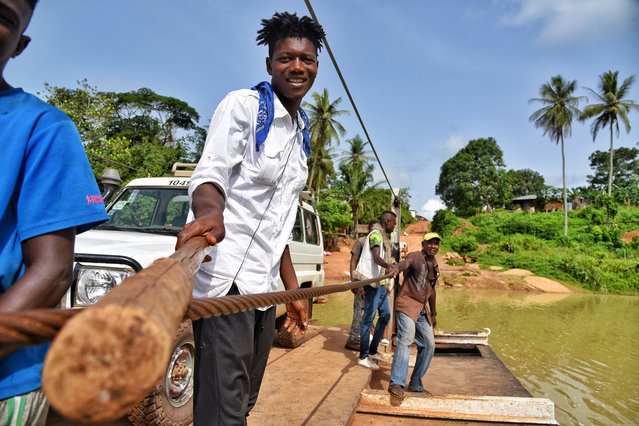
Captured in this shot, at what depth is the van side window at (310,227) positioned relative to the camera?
255 inches

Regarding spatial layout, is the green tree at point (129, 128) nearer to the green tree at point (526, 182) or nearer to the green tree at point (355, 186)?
the green tree at point (355, 186)

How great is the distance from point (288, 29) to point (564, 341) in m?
12.0

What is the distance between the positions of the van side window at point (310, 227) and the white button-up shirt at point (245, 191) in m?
4.61

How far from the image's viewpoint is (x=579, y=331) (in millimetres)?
12531

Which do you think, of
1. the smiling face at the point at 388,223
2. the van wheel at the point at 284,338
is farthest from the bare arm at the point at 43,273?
the smiling face at the point at 388,223

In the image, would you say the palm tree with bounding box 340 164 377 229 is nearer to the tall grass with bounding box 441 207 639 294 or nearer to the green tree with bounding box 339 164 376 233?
the green tree with bounding box 339 164 376 233

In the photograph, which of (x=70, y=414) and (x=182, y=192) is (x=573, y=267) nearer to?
(x=182, y=192)

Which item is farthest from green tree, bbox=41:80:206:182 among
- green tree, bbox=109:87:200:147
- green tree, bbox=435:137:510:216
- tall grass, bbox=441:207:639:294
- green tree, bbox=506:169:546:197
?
green tree, bbox=506:169:546:197

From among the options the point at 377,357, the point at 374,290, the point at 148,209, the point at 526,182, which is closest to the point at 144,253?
the point at 148,209

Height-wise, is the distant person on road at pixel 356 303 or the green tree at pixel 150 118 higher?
the green tree at pixel 150 118

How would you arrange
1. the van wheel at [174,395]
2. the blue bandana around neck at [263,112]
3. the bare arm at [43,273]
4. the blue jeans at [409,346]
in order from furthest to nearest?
the blue jeans at [409,346]
the van wheel at [174,395]
the blue bandana around neck at [263,112]
the bare arm at [43,273]

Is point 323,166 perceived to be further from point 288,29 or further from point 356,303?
point 288,29

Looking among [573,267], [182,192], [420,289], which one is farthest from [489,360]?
[573,267]

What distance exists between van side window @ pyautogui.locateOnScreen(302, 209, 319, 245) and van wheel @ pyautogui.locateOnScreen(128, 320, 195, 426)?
3.38 metres
